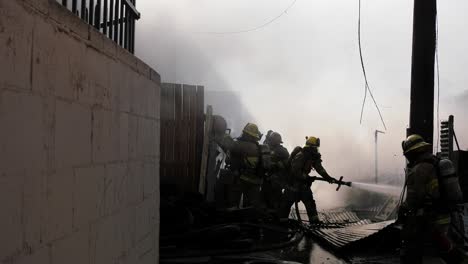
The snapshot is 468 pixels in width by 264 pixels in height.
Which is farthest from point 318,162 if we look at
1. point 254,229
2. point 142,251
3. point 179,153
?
point 142,251

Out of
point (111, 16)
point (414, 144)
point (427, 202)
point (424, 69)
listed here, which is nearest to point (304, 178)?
point (424, 69)

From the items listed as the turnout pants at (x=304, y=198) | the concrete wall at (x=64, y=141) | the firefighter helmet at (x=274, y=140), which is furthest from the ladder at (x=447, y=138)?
the concrete wall at (x=64, y=141)

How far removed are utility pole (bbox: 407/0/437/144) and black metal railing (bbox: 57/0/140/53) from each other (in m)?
5.09

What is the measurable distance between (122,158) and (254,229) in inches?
171

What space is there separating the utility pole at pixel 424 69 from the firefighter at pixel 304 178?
9.03 ft

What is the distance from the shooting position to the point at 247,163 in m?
9.55

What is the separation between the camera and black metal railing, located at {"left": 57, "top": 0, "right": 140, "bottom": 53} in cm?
262

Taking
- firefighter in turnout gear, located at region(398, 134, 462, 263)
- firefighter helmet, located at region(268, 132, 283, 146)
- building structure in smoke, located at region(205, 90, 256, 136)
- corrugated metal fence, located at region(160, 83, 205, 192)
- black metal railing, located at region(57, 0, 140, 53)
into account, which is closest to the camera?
black metal railing, located at region(57, 0, 140, 53)

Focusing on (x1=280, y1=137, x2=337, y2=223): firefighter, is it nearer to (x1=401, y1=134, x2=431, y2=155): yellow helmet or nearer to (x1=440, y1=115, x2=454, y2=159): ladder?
(x1=440, y1=115, x2=454, y2=159): ladder

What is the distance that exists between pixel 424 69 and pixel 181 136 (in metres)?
4.52

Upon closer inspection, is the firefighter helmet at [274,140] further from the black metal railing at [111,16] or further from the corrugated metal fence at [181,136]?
the black metal railing at [111,16]

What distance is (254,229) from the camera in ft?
22.6

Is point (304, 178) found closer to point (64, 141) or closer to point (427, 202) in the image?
point (427, 202)

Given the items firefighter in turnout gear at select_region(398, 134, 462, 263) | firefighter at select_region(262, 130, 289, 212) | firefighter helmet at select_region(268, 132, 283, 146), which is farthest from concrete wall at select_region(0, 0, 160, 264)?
firefighter helmet at select_region(268, 132, 283, 146)
